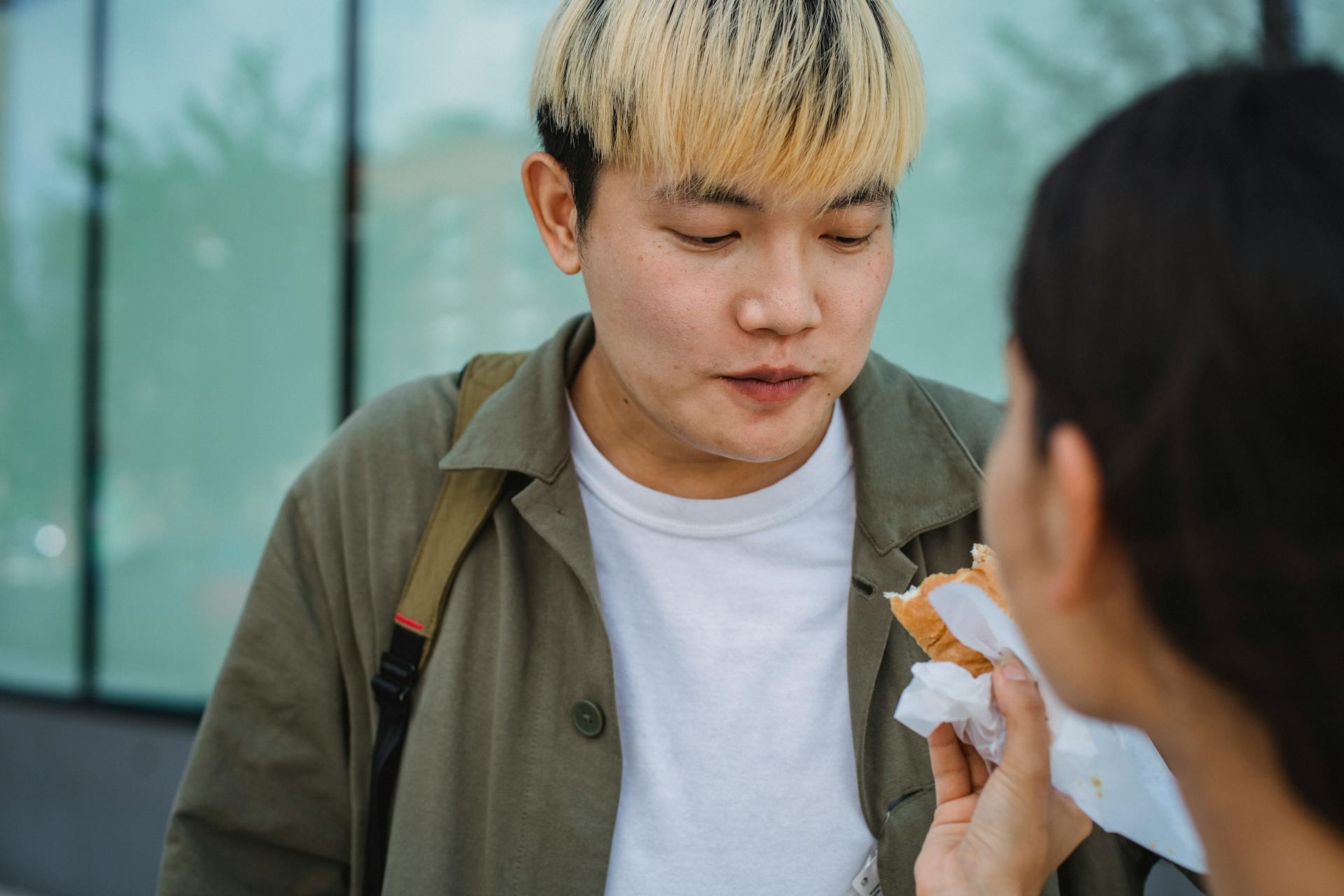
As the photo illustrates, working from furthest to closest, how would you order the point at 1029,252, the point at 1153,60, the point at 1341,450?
the point at 1153,60
the point at 1029,252
the point at 1341,450

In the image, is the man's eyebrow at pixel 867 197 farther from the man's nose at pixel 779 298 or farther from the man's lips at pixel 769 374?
the man's lips at pixel 769 374

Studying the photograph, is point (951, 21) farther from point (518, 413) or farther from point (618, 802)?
point (618, 802)

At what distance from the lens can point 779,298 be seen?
144cm

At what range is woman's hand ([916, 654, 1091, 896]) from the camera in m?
1.12

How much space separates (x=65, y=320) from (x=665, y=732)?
197 inches

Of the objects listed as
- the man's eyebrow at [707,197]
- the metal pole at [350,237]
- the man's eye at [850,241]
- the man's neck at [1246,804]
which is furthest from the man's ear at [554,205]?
the metal pole at [350,237]

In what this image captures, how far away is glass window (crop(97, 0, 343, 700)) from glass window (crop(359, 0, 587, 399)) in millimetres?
227

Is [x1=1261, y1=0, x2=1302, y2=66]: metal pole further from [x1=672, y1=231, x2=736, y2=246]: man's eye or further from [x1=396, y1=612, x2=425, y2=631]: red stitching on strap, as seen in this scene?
[x1=396, y1=612, x2=425, y2=631]: red stitching on strap

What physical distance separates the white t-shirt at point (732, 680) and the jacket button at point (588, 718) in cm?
6

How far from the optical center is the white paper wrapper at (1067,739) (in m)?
1.19

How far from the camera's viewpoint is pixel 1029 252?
2.66 feet

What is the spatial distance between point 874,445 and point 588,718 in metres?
0.58

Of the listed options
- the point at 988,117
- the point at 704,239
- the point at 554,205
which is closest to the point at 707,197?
the point at 704,239

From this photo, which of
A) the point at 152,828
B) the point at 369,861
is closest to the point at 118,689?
the point at 152,828
